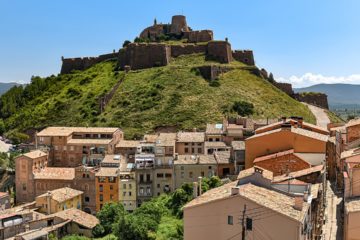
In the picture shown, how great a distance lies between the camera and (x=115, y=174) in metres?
52.8

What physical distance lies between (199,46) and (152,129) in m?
26.1

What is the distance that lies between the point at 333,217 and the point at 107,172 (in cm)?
3128

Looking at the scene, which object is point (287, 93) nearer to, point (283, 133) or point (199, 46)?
point (199, 46)

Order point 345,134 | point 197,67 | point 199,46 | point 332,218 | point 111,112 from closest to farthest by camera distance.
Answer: point 332,218
point 345,134
point 111,112
point 197,67
point 199,46

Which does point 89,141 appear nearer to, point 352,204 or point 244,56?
point 244,56

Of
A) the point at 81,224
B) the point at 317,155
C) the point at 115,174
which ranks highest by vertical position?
the point at 317,155

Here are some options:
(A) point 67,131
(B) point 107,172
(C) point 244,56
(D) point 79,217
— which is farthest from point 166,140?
(C) point 244,56

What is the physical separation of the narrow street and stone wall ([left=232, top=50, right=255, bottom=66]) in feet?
201

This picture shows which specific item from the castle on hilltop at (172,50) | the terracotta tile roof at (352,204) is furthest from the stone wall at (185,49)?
the terracotta tile roof at (352,204)

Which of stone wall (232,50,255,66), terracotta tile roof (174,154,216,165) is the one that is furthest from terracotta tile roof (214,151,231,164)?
stone wall (232,50,255,66)

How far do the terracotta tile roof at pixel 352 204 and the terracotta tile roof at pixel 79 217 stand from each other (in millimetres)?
29159

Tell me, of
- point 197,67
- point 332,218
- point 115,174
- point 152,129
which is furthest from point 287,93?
point 332,218

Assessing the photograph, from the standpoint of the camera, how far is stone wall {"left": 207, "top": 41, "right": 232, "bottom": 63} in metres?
87.3

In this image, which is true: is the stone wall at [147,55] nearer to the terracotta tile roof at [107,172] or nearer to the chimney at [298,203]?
the terracotta tile roof at [107,172]
